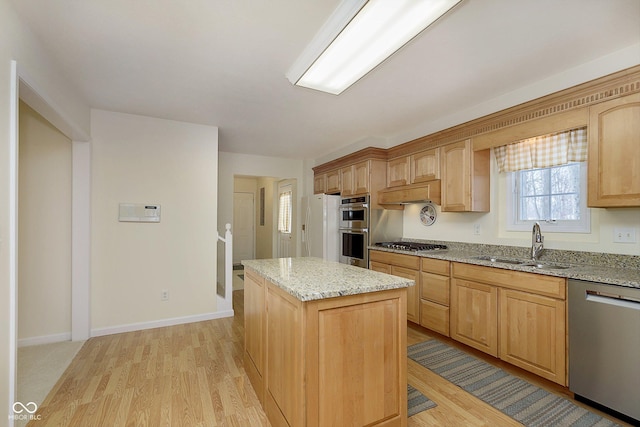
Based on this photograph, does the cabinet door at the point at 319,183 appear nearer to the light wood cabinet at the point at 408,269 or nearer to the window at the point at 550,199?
the light wood cabinet at the point at 408,269

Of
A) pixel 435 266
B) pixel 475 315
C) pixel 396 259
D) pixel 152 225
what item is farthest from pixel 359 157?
pixel 152 225

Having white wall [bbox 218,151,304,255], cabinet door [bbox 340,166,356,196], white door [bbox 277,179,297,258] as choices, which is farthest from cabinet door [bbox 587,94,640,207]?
white door [bbox 277,179,297,258]

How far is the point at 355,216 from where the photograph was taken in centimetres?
423

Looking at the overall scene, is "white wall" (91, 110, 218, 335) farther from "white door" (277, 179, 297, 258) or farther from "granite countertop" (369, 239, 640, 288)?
"granite countertop" (369, 239, 640, 288)

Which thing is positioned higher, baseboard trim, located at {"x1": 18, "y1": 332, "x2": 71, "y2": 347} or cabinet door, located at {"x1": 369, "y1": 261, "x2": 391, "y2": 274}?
cabinet door, located at {"x1": 369, "y1": 261, "x2": 391, "y2": 274}

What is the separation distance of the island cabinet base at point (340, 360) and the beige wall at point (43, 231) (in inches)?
105

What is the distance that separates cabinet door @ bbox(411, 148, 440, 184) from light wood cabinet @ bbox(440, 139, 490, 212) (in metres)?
0.13

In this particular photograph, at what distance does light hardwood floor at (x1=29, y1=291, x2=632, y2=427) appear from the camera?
5.91ft

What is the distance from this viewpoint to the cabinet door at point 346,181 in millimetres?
4371

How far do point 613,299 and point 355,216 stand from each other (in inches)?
110

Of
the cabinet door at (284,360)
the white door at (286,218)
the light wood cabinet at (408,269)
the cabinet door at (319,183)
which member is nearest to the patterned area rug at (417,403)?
the cabinet door at (284,360)

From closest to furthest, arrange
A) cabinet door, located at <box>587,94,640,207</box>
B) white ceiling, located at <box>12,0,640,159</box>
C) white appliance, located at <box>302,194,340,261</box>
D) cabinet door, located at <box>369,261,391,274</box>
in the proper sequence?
white ceiling, located at <box>12,0,640,159</box>
cabinet door, located at <box>587,94,640,207</box>
cabinet door, located at <box>369,261,391,274</box>
white appliance, located at <box>302,194,340,261</box>

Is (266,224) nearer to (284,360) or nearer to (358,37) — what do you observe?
(284,360)

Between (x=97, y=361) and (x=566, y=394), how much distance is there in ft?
12.1
